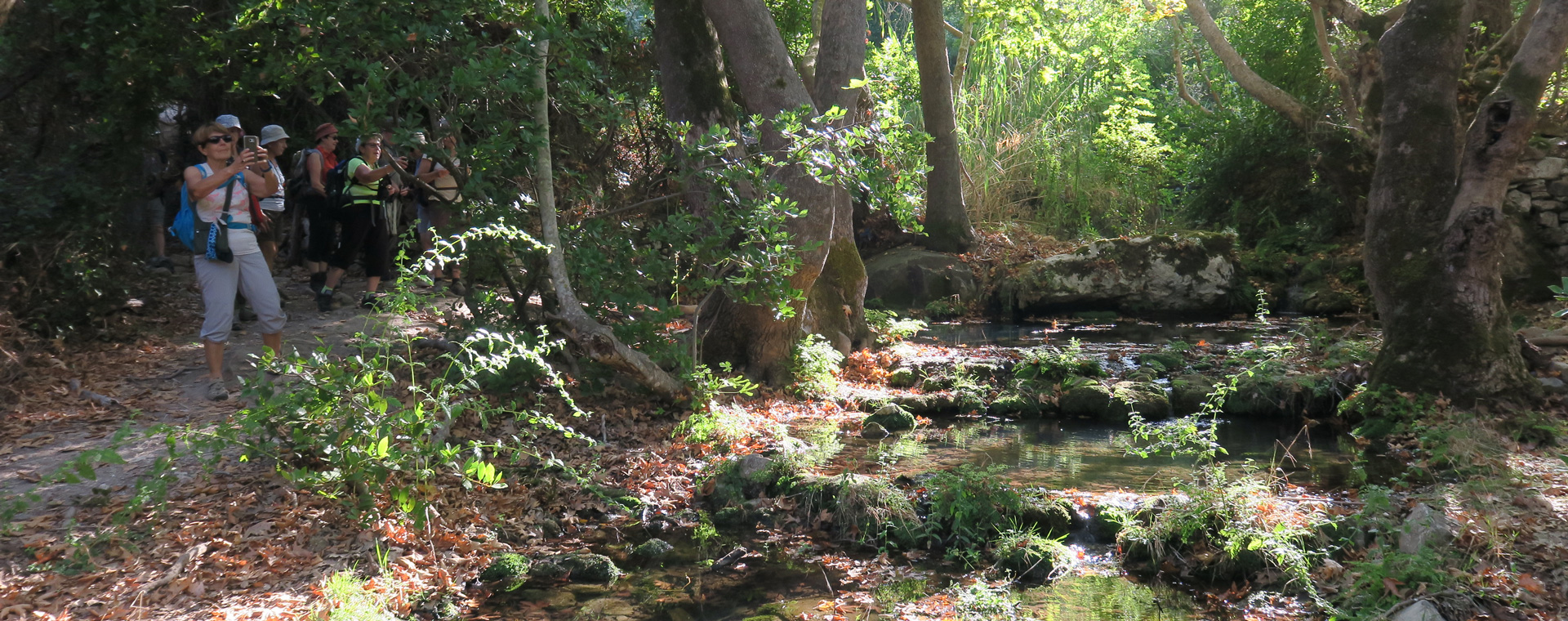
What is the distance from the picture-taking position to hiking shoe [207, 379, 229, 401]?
265 inches

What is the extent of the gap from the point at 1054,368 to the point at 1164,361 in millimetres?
1403

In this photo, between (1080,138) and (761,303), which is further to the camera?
(1080,138)

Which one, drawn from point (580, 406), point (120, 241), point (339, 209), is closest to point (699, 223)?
point (580, 406)

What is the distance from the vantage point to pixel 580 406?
759 cm

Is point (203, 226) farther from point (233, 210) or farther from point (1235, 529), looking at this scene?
point (1235, 529)

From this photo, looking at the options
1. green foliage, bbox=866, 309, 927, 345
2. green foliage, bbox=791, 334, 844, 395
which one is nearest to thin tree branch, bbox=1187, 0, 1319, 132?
green foliage, bbox=866, 309, 927, 345

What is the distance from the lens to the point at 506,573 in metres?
5.16

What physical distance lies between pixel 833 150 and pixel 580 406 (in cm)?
270

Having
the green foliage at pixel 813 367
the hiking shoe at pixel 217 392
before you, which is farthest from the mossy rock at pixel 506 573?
the green foliage at pixel 813 367

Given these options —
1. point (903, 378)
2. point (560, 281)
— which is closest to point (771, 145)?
point (560, 281)

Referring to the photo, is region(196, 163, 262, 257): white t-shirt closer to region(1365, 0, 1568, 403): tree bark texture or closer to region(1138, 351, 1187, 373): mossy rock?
region(1138, 351, 1187, 373): mossy rock

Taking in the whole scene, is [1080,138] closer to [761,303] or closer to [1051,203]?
[1051,203]

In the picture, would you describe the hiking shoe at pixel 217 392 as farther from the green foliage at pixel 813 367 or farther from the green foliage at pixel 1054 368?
the green foliage at pixel 1054 368

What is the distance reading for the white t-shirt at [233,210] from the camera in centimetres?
636
